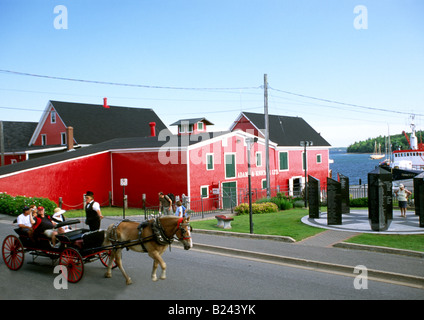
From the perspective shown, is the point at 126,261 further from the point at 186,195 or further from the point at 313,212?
the point at 186,195

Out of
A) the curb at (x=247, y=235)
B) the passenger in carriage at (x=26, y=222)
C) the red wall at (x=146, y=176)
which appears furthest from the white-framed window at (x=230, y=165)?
the passenger in carriage at (x=26, y=222)

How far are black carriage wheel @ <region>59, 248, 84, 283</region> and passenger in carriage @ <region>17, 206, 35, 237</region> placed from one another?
5.36ft

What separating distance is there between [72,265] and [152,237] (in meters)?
2.19

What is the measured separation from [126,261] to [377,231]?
9541mm

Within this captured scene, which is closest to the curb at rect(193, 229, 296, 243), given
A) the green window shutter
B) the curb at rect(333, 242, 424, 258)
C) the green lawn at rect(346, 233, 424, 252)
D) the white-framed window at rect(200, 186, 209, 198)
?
the curb at rect(333, 242, 424, 258)

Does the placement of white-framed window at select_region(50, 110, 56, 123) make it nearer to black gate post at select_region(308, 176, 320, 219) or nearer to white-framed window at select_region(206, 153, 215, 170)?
white-framed window at select_region(206, 153, 215, 170)

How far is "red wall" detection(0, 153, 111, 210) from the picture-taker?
84.7ft

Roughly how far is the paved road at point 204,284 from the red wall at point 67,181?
16.5 metres

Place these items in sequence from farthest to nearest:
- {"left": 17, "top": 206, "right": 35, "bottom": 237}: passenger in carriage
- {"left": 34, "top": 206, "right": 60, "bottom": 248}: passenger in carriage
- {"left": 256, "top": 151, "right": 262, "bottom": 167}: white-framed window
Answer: {"left": 256, "top": 151, "right": 262, "bottom": 167}: white-framed window < {"left": 17, "top": 206, "right": 35, "bottom": 237}: passenger in carriage < {"left": 34, "top": 206, "right": 60, "bottom": 248}: passenger in carriage

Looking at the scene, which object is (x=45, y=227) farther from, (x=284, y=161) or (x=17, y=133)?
(x=17, y=133)

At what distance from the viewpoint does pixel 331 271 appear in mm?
10344

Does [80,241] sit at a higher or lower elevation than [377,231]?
higher

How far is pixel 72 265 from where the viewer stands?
363 inches
